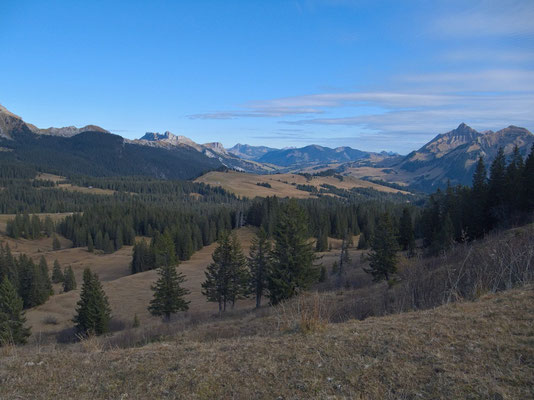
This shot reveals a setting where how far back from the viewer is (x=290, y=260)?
28781mm

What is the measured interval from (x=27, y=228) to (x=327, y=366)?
134m

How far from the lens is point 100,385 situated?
6355 millimetres

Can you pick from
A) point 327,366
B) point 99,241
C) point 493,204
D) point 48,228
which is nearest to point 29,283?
point 99,241

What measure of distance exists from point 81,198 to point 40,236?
82.8 meters

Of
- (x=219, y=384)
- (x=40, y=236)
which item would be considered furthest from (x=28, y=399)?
(x=40, y=236)

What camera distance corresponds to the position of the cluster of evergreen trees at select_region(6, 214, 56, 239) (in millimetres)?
108375

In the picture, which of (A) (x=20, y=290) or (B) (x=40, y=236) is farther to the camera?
(B) (x=40, y=236)

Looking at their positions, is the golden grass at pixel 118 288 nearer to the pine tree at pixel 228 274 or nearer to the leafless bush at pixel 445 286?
the pine tree at pixel 228 274

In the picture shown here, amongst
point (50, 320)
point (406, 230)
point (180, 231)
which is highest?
point (406, 230)

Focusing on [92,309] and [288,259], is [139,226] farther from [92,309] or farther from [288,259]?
[288,259]

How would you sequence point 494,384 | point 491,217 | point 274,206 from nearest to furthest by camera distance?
point 494,384 < point 491,217 < point 274,206

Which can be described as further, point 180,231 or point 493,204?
point 180,231

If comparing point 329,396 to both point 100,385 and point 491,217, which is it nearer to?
point 100,385

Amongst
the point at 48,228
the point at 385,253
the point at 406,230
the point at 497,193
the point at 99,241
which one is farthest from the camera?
the point at 48,228
